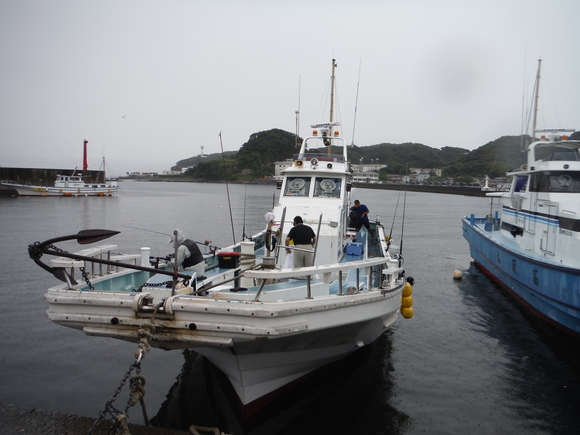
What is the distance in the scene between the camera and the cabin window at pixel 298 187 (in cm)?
1020

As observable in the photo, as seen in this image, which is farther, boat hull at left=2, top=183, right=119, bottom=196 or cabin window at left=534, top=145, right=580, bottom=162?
boat hull at left=2, top=183, right=119, bottom=196

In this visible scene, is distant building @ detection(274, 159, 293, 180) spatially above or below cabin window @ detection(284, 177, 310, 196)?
above

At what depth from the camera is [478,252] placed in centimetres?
1775

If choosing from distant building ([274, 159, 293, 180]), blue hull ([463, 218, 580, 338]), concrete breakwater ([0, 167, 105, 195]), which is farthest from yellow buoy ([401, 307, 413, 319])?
concrete breakwater ([0, 167, 105, 195])

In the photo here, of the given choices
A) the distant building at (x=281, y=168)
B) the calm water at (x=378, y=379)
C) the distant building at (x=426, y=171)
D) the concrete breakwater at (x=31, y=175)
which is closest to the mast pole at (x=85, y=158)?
the concrete breakwater at (x=31, y=175)

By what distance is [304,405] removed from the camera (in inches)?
279

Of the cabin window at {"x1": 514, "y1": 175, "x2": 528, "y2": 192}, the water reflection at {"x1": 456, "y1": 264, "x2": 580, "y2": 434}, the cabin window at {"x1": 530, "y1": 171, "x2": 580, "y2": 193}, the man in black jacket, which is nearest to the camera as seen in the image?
the water reflection at {"x1": 456, "y1": 264, "x2": 580, "y2": 434}

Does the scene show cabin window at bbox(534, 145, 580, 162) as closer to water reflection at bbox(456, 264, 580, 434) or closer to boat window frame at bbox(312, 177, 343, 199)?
water reflection at bbox(456, 264, 580, 434)

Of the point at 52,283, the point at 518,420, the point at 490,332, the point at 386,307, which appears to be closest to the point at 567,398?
the point at 518,420

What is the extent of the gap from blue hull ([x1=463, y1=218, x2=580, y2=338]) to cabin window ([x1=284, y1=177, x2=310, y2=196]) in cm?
622

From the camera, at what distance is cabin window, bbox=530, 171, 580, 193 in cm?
1132

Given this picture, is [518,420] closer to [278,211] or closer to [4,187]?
[278,211]

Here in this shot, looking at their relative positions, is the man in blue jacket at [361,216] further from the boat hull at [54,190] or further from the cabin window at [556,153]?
the boat hull at [54,190]

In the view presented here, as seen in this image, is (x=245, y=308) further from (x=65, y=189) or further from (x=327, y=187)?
(x=65, y=189)
